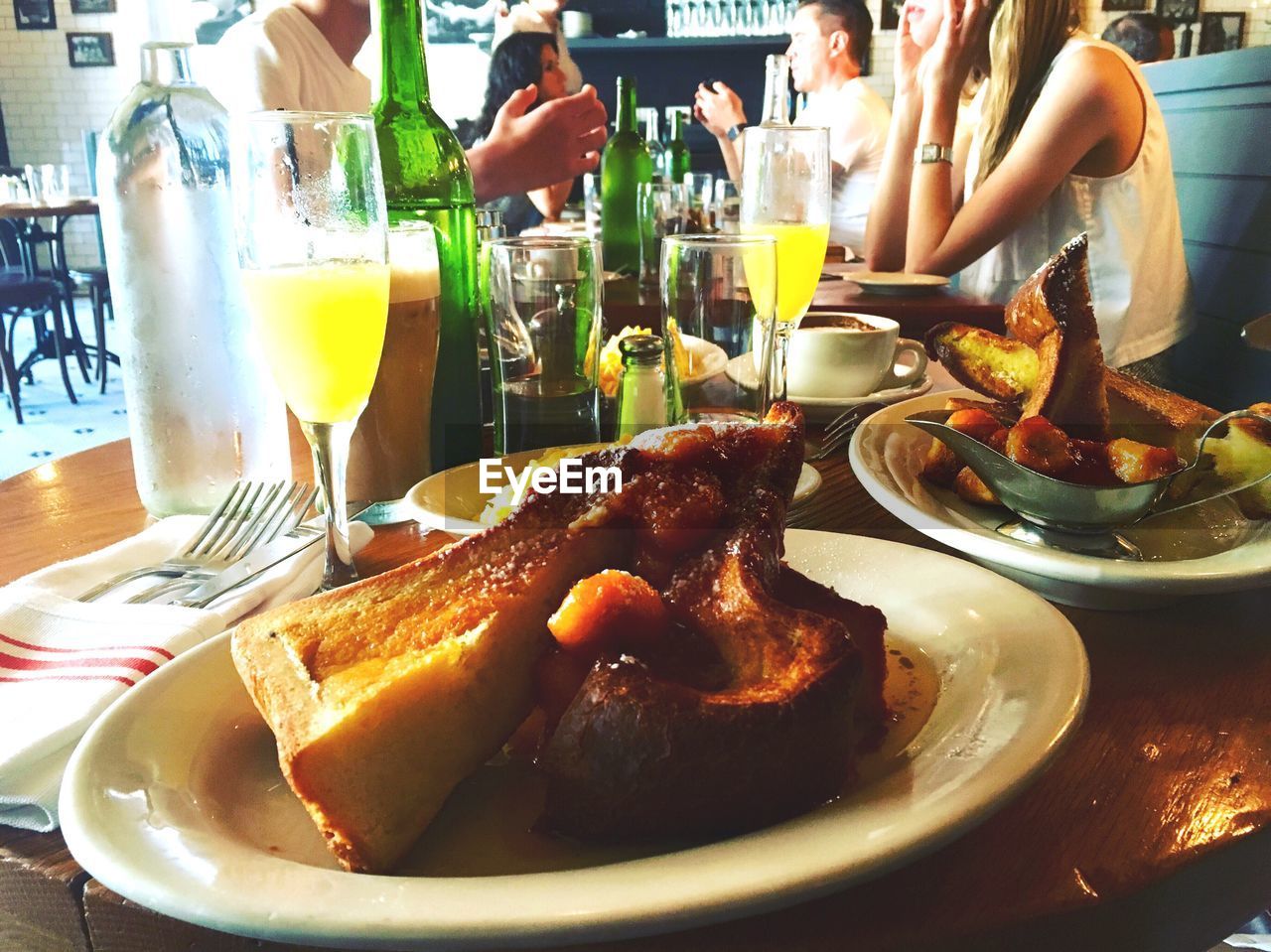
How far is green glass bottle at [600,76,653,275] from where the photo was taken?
253 centimetres

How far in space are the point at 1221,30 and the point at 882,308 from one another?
214 inches

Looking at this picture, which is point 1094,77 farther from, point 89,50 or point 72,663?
point 89,50

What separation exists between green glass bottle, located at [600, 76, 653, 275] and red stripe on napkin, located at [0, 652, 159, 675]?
6.84ft

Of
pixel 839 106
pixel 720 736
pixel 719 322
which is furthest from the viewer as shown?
pixel 839 106

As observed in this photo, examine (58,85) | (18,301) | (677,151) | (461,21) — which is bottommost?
(18,301)

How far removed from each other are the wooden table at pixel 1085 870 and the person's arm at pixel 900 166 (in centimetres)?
251

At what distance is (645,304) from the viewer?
1.96 metres

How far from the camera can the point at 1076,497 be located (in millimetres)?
674

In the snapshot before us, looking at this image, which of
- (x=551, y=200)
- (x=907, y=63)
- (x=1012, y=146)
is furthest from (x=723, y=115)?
(x=1012, y=146)

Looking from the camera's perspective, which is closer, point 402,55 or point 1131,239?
point 402,55

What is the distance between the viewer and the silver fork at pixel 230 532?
69cm

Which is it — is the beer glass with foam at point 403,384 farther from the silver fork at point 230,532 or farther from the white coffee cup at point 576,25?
the white coffee cup at point 576,25

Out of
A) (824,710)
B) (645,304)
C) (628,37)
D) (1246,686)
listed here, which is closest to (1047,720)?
(824,710)

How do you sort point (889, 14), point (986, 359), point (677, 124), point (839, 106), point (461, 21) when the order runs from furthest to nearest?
point (461, 21), point (889, 14), point (839, 106), point (677, 124), point (986, 359)
